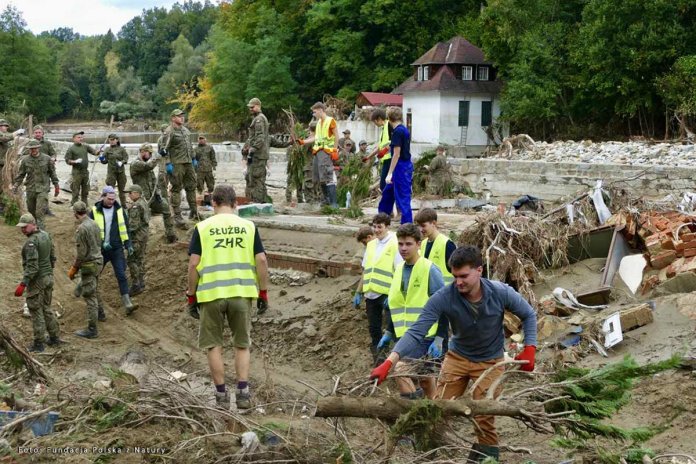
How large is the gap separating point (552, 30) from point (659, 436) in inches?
1259

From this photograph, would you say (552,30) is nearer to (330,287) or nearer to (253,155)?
(253,155)

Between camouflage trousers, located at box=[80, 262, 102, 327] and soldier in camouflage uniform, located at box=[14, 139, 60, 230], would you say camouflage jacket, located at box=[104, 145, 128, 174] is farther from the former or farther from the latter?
camouflage trousers, located at box=[80, 262, 102, 327]

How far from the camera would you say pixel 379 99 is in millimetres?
47844

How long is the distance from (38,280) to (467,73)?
3600 cm

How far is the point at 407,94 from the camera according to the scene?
155ft

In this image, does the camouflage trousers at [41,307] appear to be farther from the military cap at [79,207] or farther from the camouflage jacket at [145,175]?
the camouflage jacket at [145,175]

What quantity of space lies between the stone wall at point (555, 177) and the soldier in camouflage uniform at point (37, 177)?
9180 mm

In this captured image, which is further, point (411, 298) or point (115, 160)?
point (115, 160)

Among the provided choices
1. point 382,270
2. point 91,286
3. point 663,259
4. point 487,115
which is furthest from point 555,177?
point 487,115

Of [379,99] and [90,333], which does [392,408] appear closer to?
[90,333]

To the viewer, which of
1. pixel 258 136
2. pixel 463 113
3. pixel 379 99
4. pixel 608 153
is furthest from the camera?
pixel 379 99

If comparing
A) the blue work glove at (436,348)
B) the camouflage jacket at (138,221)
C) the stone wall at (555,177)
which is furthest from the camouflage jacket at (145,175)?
the blue work glove at (436,348)

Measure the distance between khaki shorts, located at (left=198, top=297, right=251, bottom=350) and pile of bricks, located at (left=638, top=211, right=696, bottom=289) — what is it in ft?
20.1

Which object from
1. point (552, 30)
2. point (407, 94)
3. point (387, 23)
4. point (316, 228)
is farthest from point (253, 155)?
point (387, 23)
